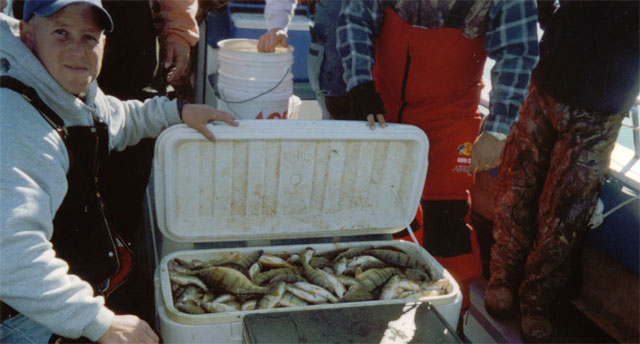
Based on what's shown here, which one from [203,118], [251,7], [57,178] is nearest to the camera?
[57,178]

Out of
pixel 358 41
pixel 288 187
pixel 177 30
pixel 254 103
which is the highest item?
pixel 358 41

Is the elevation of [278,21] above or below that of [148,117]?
above

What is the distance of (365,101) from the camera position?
7.84ft

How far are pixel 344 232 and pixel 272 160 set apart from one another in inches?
20.8

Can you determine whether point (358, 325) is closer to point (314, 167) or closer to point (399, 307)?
point (399, 307)

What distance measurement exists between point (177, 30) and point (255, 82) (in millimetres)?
531

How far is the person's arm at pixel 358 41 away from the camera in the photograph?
2.49m

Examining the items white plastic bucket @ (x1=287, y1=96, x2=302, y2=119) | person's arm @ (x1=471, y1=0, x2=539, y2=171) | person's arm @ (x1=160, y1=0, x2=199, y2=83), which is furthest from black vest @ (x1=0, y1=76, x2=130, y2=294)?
person's arm @ (x1=471, y1=0, x2=539, y2=171)

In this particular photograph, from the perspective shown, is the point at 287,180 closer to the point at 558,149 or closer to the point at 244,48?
the point at 244,48

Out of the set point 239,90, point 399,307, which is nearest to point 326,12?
point 239,90

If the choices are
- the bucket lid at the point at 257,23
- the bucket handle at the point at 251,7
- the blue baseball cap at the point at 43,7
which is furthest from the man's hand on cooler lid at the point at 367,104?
the bucket handle at the point at 251,7

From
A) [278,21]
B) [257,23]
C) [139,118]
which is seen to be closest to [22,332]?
[139,118]

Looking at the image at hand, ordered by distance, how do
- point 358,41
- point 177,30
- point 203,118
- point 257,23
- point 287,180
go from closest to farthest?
1. point 203,118
2. point 287,180
3. point 358,41
4. point 177,30
5. point 257,23

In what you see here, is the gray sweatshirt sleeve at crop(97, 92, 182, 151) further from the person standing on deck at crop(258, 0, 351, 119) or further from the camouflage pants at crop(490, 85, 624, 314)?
the camouflage pants at crop(490, 85, 624, 314)
